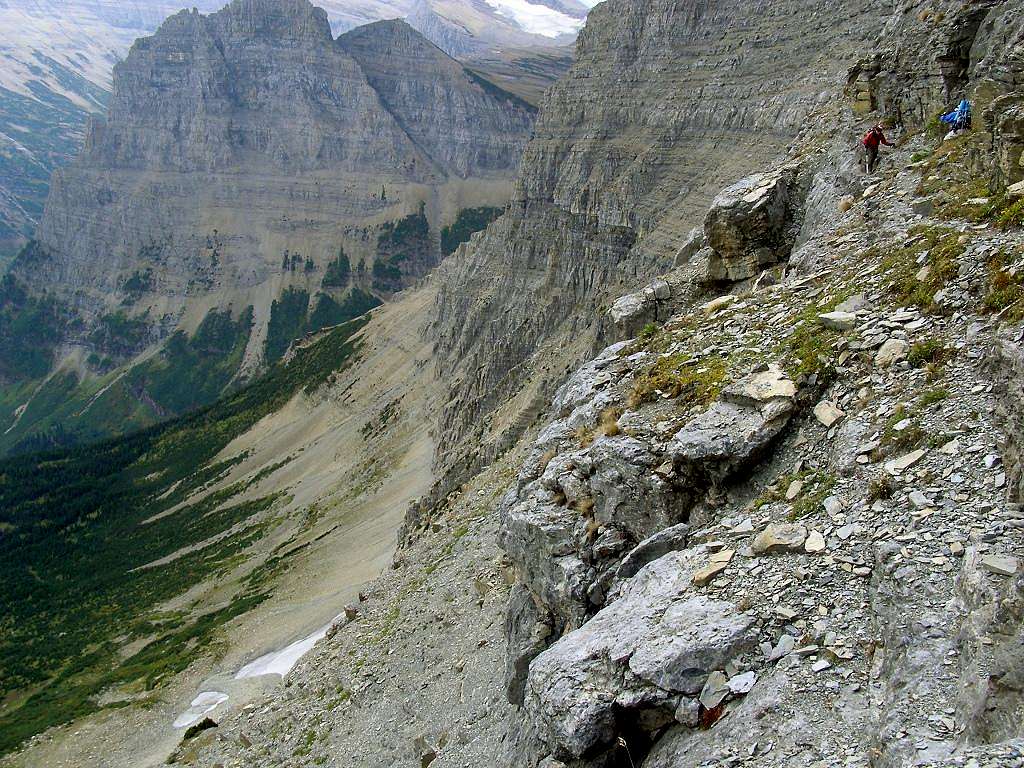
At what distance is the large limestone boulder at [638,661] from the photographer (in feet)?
35.8

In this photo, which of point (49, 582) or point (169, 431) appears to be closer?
point (49, 582)

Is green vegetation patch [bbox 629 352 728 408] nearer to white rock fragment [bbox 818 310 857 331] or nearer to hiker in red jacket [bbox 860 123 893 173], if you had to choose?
white rock fragment [bbox 818 310 857 331]

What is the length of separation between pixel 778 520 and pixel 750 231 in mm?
13873

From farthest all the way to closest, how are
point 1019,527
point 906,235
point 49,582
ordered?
1. point 49,582
2. point 906,235
3. point 1019,527

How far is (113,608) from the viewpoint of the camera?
88.1m

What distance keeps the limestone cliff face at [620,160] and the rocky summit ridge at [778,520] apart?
30.7m

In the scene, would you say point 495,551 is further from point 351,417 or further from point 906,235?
point 351,417

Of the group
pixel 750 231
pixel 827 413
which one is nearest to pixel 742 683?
pixel 827 413

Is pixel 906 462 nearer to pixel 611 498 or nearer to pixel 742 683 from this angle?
pixel 742 683

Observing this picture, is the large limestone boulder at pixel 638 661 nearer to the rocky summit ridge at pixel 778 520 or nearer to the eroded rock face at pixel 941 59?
the rocky summit ridge at pixel 778 520

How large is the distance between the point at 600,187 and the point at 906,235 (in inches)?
2970

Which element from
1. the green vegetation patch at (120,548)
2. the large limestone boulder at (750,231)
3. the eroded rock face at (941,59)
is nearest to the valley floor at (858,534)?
the eroded rock face at (941,59)

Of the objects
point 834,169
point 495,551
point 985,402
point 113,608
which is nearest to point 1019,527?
point 985,402

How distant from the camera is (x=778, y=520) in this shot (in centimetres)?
1234
